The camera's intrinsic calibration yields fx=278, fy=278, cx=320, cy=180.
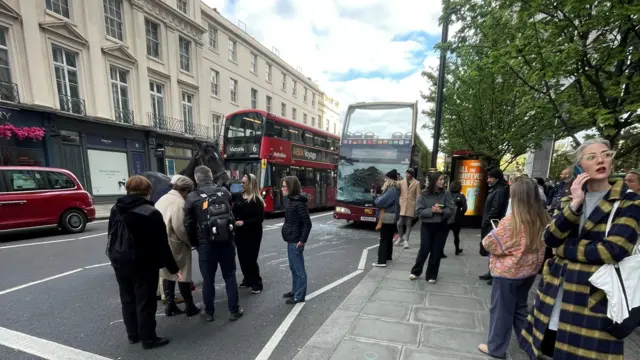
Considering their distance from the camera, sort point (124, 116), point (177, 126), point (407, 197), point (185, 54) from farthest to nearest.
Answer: point (185, 54), point (177, 126), point (124, 116), point (407, 197)

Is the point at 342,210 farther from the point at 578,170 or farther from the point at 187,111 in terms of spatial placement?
the point at 187,111

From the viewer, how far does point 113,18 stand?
14.9m

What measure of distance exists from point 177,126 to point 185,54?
17.3ft

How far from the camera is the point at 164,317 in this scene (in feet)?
11.3

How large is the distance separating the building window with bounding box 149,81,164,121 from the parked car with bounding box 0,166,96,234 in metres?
10.3

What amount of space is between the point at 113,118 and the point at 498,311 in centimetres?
1815

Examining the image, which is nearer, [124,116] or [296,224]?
[296,224]

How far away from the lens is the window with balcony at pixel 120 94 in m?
15.1

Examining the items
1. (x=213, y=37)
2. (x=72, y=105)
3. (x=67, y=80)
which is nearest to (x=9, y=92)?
(x=72, y=105)

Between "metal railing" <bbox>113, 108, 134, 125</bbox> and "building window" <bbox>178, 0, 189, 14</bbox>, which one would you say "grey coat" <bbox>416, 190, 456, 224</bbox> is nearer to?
"metal railing" <bbox>113, 108, 134, 125</bbox>

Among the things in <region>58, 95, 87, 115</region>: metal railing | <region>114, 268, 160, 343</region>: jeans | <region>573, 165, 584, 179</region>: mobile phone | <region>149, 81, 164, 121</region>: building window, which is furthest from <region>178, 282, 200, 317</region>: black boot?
<region>149, 81, 164, 121</region>: building window

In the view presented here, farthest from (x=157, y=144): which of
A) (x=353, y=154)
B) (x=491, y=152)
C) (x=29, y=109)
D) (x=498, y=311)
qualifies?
(x=498, y=311)

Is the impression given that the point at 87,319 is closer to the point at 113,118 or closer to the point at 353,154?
the point at 353,154

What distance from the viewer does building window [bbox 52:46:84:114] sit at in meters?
12.9
